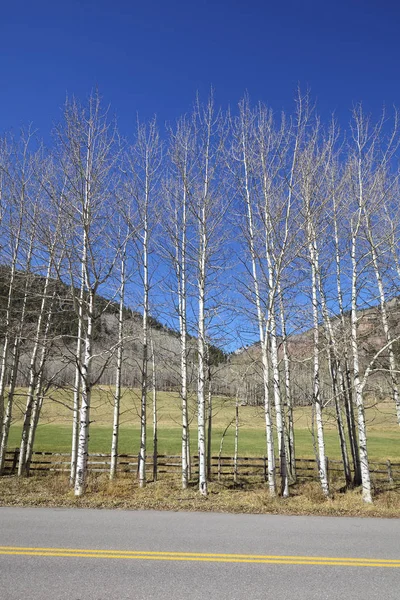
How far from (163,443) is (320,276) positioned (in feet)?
93.0

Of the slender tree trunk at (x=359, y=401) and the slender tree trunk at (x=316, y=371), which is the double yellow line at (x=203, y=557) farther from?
the slender tree trunk at (x=316, y=371)

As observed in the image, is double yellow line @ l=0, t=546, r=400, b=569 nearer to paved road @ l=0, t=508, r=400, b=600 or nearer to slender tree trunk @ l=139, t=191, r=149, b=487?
paved road @ l=0, t=508, r=400, b=600

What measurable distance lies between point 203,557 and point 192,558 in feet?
0.51

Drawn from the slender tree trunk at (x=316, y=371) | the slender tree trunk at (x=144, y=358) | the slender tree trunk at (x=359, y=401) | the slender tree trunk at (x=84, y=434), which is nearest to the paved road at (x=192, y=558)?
the slender tree trunk at (x=84, y=434)

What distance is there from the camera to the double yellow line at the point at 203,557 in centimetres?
485

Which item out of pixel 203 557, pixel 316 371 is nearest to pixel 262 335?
pixel 316 371

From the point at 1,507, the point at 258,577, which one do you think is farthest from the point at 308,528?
the point at 1,507

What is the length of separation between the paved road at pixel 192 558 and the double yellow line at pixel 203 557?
0.01 metres

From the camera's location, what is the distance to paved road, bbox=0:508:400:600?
396 cm

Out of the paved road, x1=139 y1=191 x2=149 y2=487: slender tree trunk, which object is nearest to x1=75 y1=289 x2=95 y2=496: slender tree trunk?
the paved road

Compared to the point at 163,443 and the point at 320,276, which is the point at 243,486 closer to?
the point at 320,276

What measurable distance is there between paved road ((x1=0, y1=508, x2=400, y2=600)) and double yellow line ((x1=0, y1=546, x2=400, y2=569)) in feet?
0.04

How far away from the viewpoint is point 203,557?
497 centimetres

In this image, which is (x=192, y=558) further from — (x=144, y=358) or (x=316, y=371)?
(x=144, y=358)
